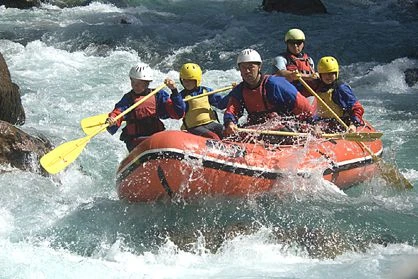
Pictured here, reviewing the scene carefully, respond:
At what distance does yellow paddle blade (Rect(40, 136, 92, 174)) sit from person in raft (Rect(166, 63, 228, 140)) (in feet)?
3.72

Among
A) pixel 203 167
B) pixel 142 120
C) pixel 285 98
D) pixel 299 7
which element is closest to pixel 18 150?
pixel 142 120

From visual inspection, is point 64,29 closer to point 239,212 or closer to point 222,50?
point 222,50

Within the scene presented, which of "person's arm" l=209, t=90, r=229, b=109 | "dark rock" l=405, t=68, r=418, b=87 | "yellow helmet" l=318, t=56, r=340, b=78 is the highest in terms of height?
"yellow helmet" l=318, t=56, r=340, b=78

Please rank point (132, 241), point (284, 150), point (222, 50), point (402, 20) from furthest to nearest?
1. point (402, 20)
2. point (222, 50)
3. point (284, 150)
4. point (132, 241)

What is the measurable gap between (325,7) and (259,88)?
12.0m

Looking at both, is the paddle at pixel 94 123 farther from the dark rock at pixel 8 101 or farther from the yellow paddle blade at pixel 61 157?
the dark rock at pixel 8 101

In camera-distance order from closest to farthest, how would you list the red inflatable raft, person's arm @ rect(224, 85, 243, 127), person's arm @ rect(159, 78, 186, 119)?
the red inflatable raft → person's arm @ rect(159, 78, 186, 119) → person's arm @ rect(224, 85, 243, 127)

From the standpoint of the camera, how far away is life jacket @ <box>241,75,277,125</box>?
6262 millimetres

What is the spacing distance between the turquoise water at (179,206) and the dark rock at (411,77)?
0.13 metres

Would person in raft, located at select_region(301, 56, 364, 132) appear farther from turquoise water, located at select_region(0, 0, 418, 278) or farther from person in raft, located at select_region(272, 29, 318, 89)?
turquoise water, located at select_region(0, 0, 418, 278)

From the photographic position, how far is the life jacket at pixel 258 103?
20.5ft

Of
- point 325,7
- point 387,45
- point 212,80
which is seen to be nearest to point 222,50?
point 212,80

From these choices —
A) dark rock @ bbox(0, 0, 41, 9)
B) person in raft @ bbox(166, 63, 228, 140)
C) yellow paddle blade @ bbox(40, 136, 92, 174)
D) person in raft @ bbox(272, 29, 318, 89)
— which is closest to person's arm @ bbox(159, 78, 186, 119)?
person in raft @ bbox(166, 63, 228, 140)

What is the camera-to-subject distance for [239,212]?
19.0ft
